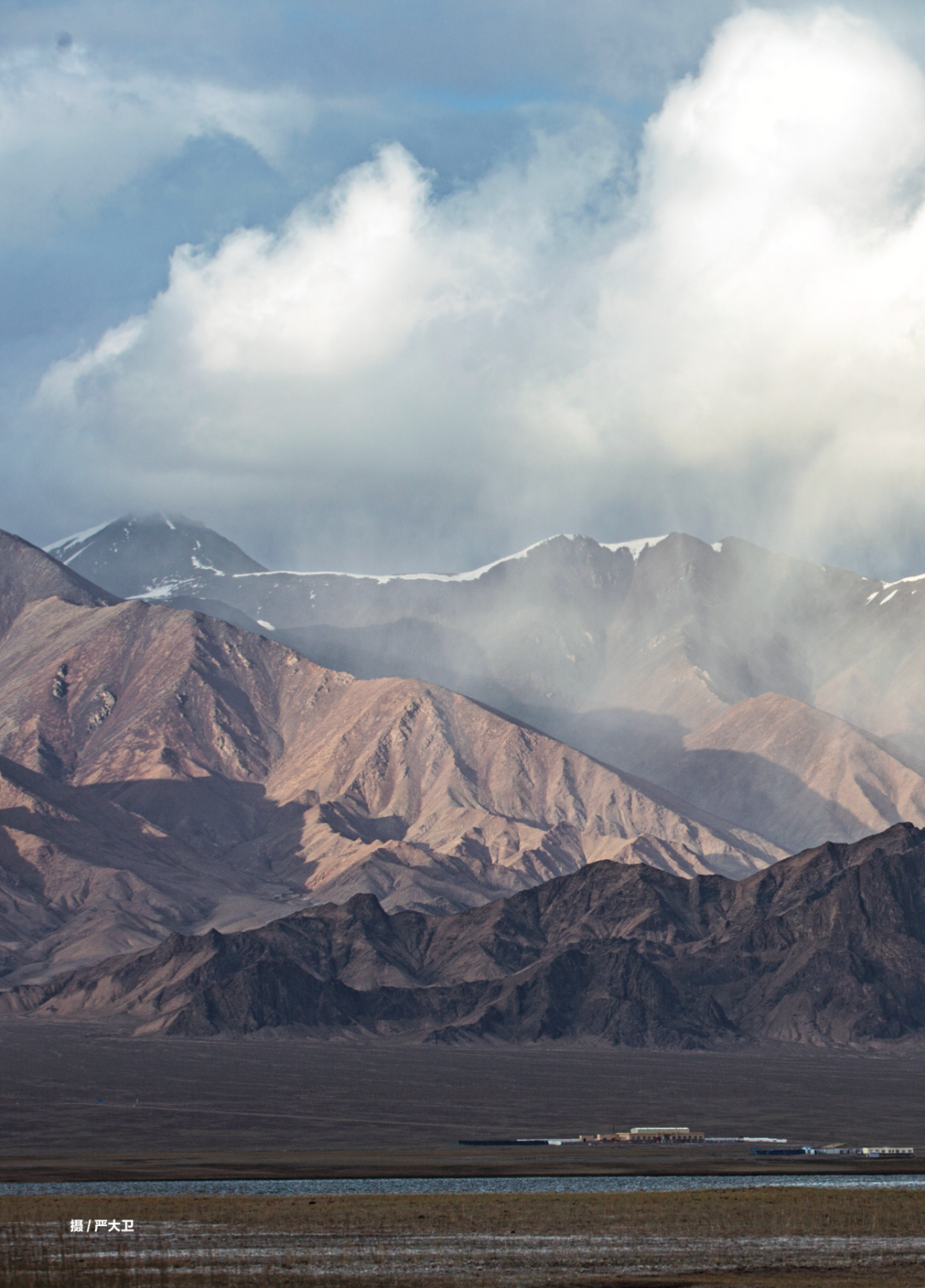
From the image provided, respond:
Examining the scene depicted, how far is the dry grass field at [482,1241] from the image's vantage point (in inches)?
2133

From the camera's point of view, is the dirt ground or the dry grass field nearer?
the dry grass field

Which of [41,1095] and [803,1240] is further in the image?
[41,1095]

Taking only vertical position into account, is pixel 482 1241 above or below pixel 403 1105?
below

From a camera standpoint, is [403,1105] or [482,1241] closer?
[482,1241]

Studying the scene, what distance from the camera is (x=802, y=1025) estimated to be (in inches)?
7815

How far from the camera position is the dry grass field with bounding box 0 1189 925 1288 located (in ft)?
178

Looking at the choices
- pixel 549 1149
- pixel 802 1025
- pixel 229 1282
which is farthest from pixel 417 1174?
pixel 802 1025

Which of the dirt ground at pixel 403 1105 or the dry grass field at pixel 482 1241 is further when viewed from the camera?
the dirt ground at pixel 403 1105

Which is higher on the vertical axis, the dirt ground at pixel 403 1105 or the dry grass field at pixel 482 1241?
the dirt ground at pixel 403 1105

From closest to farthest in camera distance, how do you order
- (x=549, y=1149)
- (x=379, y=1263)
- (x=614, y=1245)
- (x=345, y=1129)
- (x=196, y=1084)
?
(x=379, y=1263)
(x=614, y=1245)
(x=549, y=1149)
(x=345, y=1129)
(x=196, y=1084)

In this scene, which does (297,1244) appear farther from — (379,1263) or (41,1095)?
(41,1095)

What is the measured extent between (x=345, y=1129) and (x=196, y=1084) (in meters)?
31.9

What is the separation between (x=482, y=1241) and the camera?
204 ft

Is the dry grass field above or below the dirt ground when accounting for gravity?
below
